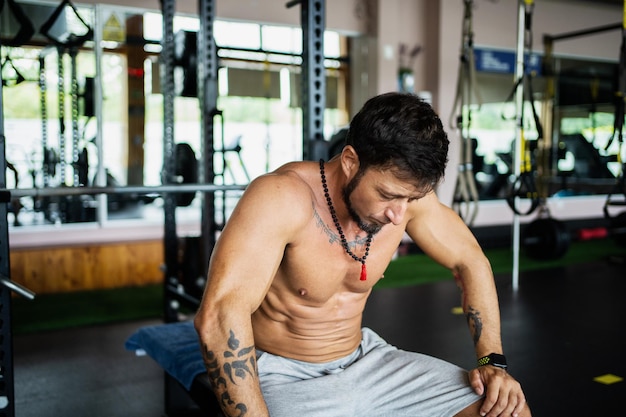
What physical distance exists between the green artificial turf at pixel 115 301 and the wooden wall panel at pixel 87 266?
0.39 feet

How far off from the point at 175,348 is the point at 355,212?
2.83 feet

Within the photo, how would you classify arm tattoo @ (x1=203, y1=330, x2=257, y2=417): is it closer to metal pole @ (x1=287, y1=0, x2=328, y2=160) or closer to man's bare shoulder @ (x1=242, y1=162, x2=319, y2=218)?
man's bare shoulder @ (x1=242, y1=162, x2=319, y2=218)

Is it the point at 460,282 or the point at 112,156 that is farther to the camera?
the point at 112,156

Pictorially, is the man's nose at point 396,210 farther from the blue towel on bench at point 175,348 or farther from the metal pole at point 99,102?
the metal pole at point 99,102

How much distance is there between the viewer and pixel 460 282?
175 centimetres

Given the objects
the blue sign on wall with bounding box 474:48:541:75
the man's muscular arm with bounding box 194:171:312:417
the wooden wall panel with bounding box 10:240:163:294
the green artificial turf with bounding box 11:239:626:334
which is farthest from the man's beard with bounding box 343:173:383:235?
the blue sign on wall with bounding box 474:48:541:75

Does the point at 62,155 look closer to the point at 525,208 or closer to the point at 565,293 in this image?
the point at 565,293

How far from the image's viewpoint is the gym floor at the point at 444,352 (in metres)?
2.56

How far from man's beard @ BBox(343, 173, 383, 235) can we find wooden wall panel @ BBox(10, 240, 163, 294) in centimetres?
363

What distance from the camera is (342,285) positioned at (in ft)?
5.22

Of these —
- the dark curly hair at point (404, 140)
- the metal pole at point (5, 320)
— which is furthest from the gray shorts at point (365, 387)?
the metal pole at point (5, 320)

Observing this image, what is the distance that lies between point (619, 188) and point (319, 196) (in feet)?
10.4

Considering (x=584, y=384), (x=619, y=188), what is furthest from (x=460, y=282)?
(x=619, y=188)

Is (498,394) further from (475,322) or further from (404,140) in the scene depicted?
(404,140)
